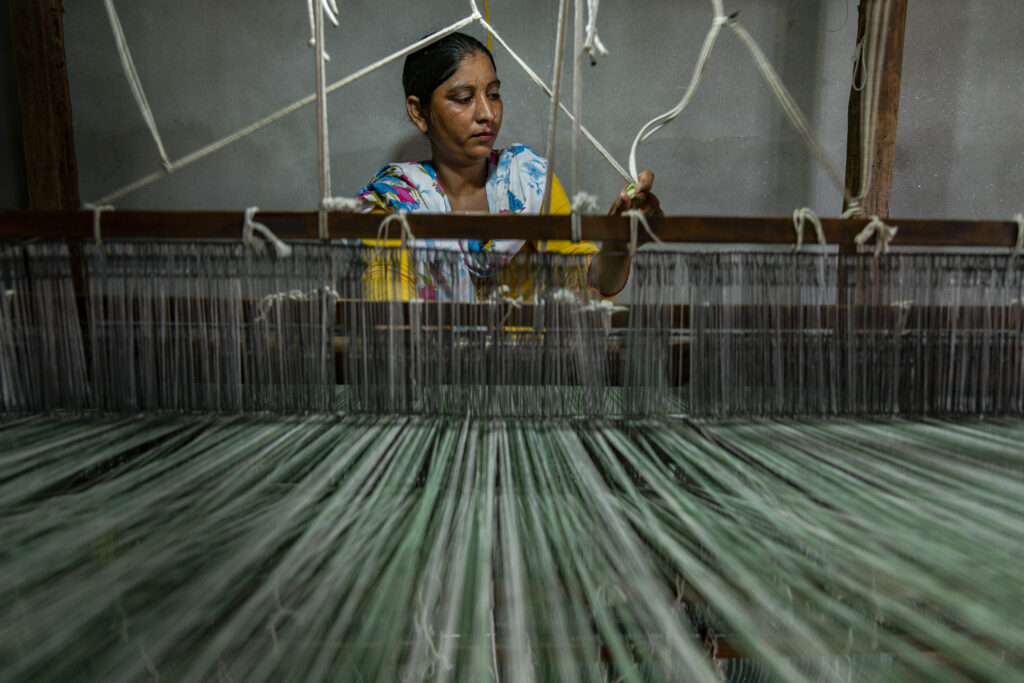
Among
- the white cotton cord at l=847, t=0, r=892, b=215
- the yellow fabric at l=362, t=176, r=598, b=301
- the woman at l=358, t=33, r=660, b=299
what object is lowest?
the yellow fabric at l=362, t=176, r=598, b=301

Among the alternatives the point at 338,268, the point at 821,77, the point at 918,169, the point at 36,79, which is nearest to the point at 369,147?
the point at 36,79

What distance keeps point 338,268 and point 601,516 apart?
507 millimetres

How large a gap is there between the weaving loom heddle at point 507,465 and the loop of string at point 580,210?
0.06m

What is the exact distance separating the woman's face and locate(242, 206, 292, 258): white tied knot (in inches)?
46.1

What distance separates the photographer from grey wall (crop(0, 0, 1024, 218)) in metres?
2.42

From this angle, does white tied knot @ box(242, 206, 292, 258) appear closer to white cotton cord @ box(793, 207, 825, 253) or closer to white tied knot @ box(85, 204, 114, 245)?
white tied knot @ box(85, 204, 114, 245)

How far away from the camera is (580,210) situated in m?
0.76

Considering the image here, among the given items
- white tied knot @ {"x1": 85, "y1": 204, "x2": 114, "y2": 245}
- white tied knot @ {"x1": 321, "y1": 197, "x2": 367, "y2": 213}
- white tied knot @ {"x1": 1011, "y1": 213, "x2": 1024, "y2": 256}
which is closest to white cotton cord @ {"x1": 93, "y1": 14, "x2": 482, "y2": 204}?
white tied knot @ {"x1": 85, "y1": 204, "x2": 114, "y2": 245}

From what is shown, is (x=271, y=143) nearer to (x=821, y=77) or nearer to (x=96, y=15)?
(x=96, y=15)

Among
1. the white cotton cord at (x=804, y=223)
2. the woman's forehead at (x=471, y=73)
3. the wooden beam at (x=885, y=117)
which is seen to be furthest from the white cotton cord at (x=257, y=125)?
the wooden beam at (x=885, y=117)

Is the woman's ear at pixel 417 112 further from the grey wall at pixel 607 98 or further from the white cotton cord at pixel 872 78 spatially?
the white cotton cord at pixel 872 78

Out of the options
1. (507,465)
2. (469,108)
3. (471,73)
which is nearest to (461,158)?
(469,108)

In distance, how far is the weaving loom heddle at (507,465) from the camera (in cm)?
41

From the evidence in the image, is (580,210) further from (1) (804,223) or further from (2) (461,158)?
(2) (461,158)
